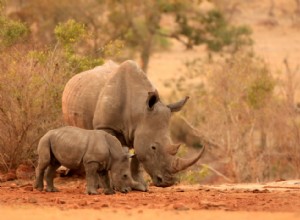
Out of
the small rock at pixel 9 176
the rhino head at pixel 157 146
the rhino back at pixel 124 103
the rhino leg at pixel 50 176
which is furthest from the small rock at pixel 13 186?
the rhino head at pixel 157 146

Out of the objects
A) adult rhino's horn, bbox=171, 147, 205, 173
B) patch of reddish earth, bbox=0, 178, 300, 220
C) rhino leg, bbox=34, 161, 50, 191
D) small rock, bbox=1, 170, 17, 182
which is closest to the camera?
patch of reddish earth, bbox=0, 178, 300, 220

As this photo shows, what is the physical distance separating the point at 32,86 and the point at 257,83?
1022cm

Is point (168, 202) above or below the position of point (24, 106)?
below

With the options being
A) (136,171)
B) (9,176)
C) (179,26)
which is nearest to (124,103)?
(136,171)

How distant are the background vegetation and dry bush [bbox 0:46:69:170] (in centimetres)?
2

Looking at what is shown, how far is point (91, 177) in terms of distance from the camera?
1256 centimetres

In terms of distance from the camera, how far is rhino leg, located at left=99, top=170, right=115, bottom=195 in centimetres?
1264

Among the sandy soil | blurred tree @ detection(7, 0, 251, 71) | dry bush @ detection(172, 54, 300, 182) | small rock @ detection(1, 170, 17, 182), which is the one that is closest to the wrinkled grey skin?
the sandy soil

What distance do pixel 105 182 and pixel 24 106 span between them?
3.25m

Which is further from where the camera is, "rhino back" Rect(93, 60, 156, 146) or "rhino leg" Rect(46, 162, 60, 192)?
"rhino back" Rect(93, 60, 156, 146)

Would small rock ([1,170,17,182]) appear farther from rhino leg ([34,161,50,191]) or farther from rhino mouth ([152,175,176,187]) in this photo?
rhino mouth ([152,175,176,187])

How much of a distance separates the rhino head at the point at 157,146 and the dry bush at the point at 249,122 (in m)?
9.30

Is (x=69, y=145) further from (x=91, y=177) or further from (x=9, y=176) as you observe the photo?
(x=9, y=176)

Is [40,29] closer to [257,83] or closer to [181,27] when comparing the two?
[181,27]
